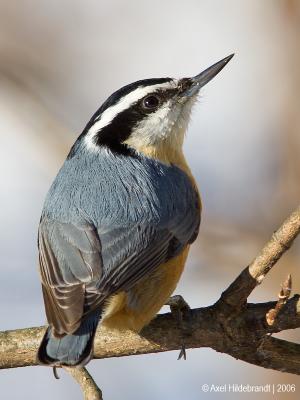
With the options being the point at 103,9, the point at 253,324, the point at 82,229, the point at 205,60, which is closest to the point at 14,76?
the point at 103,9

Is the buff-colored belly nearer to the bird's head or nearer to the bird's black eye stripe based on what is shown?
the bird's head

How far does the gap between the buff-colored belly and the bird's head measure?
2.39 ft

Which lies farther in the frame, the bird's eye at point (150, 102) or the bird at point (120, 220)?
the bird's eye at point (150, 102)

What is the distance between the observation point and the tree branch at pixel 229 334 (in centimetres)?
454

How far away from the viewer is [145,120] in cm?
554

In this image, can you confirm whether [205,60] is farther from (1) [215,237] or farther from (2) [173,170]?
(2) [173,170]

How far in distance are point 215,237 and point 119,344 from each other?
1450mm

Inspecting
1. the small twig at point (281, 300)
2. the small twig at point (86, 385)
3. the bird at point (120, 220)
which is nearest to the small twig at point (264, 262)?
the small twig at point (281, 300)

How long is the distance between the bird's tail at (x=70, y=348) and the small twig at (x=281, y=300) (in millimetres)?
815

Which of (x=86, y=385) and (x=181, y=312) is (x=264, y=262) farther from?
(x=86, y=385)

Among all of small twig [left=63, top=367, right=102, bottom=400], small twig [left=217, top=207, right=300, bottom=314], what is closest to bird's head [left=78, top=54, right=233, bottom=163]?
small twig [left=217, top=207, right=300, bottom=314]

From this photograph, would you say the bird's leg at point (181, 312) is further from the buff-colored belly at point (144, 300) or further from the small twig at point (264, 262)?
the small twig at point (264, 262)

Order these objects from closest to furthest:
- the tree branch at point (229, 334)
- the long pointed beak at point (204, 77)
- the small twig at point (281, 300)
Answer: the small twig at point (281, 300), the tree branch at point (229, 334), the long pointed beak at point (204, 77)

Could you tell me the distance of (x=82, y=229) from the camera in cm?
489
